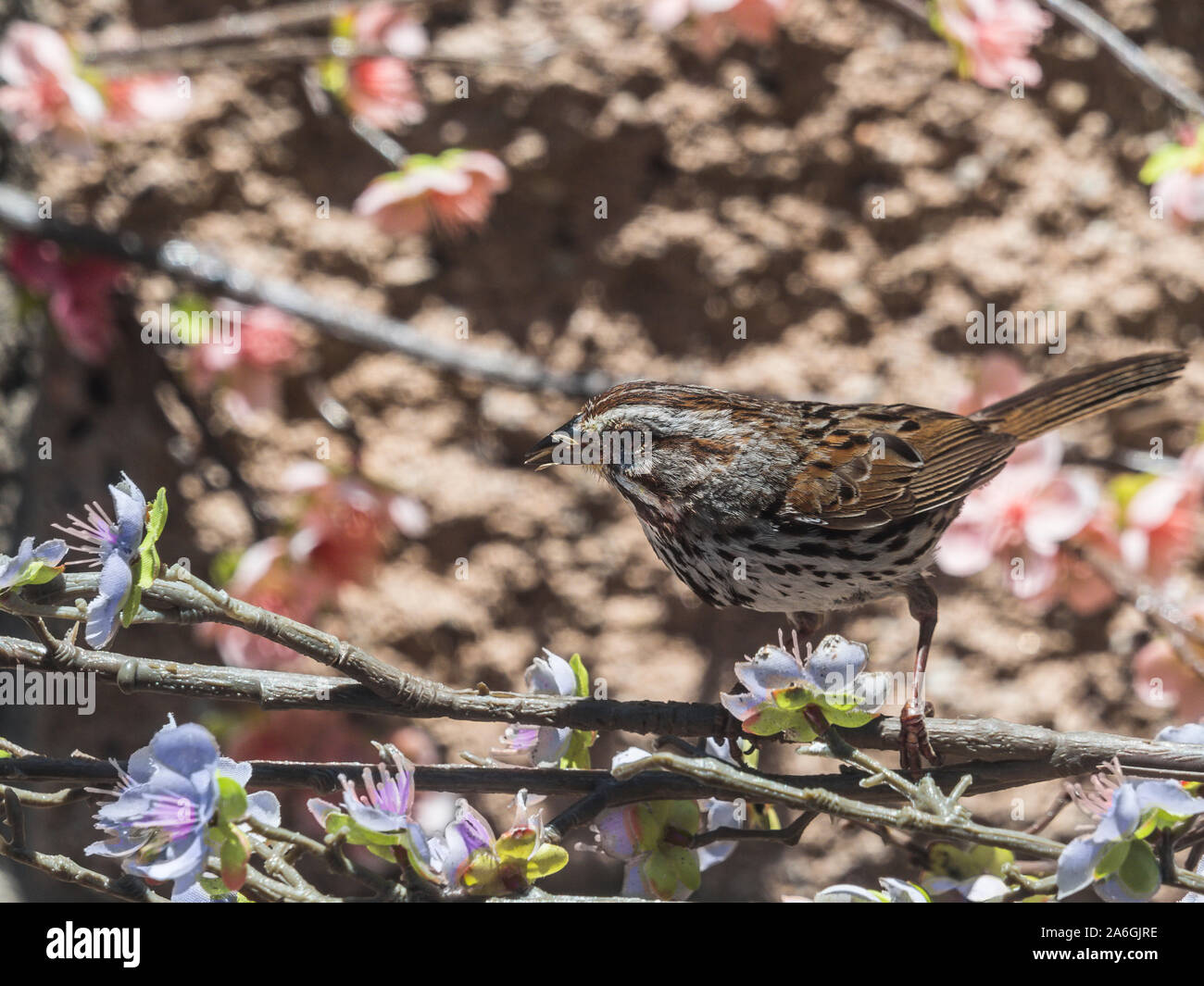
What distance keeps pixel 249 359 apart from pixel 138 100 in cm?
48

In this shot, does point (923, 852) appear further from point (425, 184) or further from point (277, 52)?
point (277, 52)

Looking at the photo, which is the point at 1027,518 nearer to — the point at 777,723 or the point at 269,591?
the point at 777,723

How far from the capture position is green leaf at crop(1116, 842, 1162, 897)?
0.92 metres

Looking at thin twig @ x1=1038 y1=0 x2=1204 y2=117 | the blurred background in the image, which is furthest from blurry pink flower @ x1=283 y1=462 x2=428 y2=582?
thin twig @ x1=1038 y1=0 x2=1204 y2=117

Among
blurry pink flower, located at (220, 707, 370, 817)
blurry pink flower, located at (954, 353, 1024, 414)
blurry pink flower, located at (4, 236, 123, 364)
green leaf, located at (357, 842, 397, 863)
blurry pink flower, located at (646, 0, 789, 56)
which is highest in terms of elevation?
blurry pink flower, located at (646, 0, 789, 56)

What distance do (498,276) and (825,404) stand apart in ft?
2.43

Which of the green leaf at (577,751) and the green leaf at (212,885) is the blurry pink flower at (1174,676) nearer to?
the green leaf at (577,751)

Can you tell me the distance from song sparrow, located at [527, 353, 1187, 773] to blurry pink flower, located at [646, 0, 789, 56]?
25.0 inches

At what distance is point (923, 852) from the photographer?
3.83ft

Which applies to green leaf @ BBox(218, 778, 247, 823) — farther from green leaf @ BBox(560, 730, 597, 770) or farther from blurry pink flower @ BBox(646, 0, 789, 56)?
blurry pink flower @ BBox(646, 0, 789, 56)

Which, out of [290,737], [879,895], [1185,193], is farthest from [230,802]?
[1185,193]

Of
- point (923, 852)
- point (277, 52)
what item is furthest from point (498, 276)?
point (923, 852)

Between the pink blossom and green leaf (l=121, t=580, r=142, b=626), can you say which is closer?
green leaf (l=121, t=580, r=142, b=626)

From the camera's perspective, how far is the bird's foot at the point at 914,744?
3.66ft
